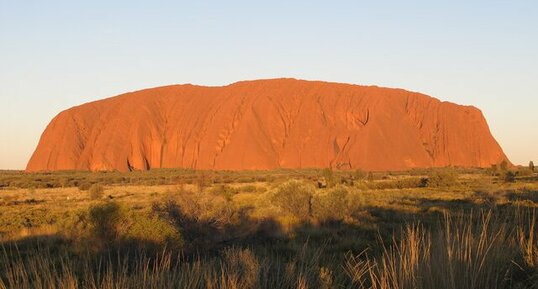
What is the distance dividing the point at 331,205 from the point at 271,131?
227ft

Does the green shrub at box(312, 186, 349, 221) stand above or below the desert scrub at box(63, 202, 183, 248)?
below

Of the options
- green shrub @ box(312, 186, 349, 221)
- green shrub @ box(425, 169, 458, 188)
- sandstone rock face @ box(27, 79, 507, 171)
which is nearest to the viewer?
green shrub @ box(312, 186, 349, 221)

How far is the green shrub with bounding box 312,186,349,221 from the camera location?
662 inches

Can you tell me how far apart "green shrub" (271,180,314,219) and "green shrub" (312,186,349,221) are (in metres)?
0.32

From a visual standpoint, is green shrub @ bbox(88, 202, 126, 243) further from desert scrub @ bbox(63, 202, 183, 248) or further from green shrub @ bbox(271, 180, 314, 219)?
green shrub @ bbox(271, 180, 314, 219)

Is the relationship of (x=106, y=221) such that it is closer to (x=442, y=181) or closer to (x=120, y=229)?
(x=120, y=229)

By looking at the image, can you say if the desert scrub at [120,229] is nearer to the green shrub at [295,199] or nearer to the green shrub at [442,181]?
the green shrub at [295,199]

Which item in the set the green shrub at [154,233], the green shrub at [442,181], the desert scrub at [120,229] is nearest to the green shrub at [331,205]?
the desert scrub at [120,229]

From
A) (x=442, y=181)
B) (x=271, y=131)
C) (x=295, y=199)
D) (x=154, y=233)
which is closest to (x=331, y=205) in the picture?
(x=295, y=199)

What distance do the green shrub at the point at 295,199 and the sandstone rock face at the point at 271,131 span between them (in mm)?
61285

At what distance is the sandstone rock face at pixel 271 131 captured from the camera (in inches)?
3253

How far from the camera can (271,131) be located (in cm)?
8606

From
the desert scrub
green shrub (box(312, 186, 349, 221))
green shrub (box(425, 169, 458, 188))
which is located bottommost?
green shrub (box(425, 169, 458, 188))

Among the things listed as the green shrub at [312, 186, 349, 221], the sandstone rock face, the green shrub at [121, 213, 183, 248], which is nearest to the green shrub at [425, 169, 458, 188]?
the green shrub at [312, 186, 349, 221]
